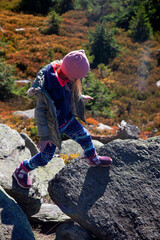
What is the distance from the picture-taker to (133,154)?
3.07 meters

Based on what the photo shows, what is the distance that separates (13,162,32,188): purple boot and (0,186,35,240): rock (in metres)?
0.40

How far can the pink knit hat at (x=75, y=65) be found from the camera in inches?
96.5

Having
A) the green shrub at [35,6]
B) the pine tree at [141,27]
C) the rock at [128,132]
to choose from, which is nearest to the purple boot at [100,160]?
the rock at [128,132]

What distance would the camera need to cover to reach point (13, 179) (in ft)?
10.1

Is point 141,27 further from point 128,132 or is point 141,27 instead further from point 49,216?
point 49,216

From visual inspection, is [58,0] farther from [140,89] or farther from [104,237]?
[104,237]

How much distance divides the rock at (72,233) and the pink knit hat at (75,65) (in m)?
1.90

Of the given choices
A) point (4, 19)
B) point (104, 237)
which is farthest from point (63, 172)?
point (4, 19)

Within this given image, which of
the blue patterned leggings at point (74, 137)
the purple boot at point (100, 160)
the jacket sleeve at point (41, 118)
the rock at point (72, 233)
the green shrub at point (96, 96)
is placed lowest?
the green shrub at point (96, 96)

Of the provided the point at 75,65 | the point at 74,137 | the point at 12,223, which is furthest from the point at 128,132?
the point at 12,223

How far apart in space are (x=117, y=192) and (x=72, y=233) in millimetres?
758

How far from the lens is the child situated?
2498 millimetres

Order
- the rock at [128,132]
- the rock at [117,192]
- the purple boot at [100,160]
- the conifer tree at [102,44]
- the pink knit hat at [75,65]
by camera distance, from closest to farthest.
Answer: the pink knit hat at [75,65], the rock at [117,192], the purple boot at [100,160], the rock at [128,132], the conifer tree at [102,44]

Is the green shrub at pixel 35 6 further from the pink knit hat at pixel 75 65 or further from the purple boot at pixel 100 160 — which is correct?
the purple boot at pixel 100 160
